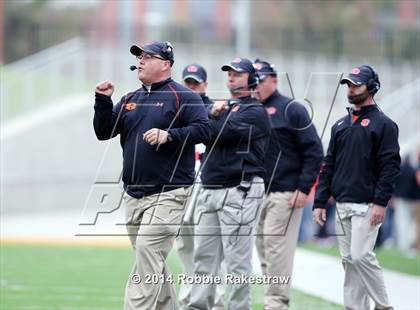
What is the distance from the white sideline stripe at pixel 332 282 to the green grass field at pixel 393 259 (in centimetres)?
54

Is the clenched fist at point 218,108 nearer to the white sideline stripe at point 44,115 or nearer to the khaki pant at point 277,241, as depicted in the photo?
the khaki pant at point 277,241

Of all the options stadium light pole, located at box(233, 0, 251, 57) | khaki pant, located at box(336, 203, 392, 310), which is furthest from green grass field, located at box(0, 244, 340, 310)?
stadium light pole, located at box(233, 0, 251, 57)

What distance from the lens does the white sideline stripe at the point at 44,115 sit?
2820 cm

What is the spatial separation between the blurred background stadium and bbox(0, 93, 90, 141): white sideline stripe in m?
0.04

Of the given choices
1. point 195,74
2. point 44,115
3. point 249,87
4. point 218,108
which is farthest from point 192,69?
point 44,115

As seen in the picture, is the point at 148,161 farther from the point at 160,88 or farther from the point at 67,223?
the point at 67,223

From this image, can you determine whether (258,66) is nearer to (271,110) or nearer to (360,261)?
(271,110)

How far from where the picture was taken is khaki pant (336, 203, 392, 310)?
28.6 ft

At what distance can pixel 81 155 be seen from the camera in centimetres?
2941

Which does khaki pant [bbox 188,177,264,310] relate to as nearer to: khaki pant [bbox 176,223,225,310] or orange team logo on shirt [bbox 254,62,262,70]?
khaki pant [bbox 176,223,225,310]

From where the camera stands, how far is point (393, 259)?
56.7 ft

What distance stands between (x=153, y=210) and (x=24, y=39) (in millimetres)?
33888

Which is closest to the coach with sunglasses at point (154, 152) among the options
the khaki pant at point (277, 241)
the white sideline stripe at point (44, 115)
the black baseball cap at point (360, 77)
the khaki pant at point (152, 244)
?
the khaki pant at point (152, 244)

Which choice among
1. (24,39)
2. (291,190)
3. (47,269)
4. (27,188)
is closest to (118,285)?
(47,269)
